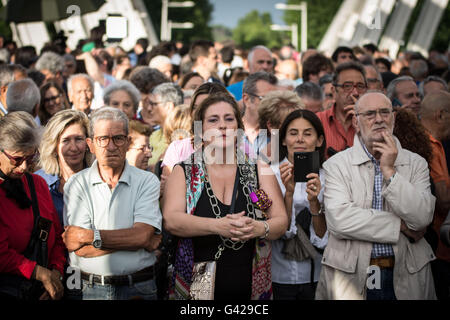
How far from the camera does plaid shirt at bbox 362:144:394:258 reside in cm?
454

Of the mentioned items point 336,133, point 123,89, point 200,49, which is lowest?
point 200,49

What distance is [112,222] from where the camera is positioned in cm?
463

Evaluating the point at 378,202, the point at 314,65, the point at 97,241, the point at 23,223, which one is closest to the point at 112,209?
the point at 97,241

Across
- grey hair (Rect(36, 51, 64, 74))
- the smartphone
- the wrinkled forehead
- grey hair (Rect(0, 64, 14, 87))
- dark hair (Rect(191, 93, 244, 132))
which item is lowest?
grey hair (Rect(36, 51, 64, 74))

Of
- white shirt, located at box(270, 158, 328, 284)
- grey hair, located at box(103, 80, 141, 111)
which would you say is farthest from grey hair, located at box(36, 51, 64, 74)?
white shirt, located at box(270, 158, 328, 284)

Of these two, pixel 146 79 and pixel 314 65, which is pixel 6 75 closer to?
pixel 146 79

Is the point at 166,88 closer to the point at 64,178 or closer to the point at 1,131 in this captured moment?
the point at 64,178

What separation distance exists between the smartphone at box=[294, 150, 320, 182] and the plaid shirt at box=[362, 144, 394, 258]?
0.42 m

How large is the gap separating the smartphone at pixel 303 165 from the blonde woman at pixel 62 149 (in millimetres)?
1835

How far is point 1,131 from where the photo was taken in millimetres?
4551

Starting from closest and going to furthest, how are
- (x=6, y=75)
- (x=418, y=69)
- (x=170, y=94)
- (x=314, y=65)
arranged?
(x=170, y=94) → (x=6, y=75) → (x=314, y=65) → (x=418, y=69)

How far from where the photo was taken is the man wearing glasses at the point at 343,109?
6305 millimetres

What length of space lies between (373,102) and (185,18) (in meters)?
69.8

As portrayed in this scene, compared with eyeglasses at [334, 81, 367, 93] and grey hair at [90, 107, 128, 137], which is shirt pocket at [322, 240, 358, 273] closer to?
grey hair at [90, 107, 128, 137]
